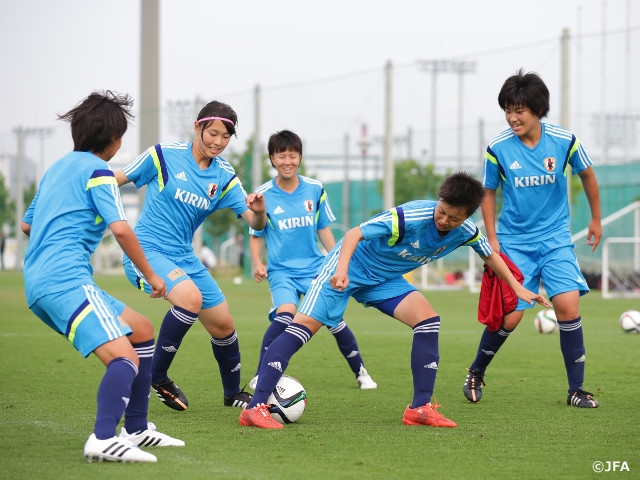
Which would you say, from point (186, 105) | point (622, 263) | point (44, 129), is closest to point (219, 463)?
point (622, 263)

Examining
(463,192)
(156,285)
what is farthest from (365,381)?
(156,285)

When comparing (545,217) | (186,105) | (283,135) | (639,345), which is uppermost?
(186,105)

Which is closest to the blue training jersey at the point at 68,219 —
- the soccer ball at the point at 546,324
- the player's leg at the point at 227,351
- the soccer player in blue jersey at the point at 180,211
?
the soccer player in blue jersey at the point at 180,211

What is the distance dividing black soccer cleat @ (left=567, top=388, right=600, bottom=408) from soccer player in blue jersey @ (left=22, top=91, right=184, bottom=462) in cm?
337

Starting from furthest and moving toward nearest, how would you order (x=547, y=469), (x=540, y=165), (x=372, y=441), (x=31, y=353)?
(x=31, y=353) → (x=540, y=165) → (x=372, y=441) → (x=547, y=469)

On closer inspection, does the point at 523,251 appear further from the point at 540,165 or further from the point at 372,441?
the point at 372,441

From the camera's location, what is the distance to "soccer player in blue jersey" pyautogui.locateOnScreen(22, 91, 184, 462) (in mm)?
4898

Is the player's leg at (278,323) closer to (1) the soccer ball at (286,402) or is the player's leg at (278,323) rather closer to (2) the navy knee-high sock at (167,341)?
(2) the navy knee-high sock at (167,341)

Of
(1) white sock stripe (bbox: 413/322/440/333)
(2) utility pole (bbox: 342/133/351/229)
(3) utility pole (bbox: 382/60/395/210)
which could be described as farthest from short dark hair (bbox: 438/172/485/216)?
(2) utility pole (bbox: 342/133/351/229)

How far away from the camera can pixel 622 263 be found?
24.4 meters

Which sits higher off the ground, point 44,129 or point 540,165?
point 44,129

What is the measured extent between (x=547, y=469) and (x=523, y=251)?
109 inches

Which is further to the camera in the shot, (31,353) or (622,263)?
(622,263)

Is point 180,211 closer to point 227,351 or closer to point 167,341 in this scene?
point 167,341
